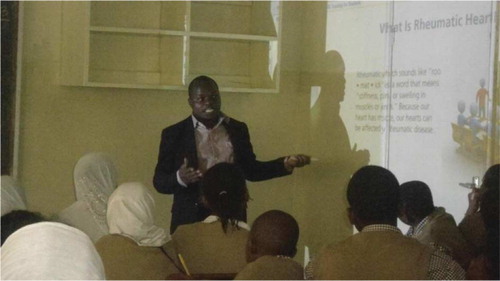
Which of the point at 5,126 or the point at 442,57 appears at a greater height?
the point at 442,57

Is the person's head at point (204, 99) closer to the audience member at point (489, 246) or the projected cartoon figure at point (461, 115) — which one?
the projected cartoon figure at point (461, 115)

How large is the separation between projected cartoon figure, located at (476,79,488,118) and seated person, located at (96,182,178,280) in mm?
1340

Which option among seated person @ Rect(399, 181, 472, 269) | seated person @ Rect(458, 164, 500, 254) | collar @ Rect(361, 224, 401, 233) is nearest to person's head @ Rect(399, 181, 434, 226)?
seated person @ Rect(399, 181, 472, 269)

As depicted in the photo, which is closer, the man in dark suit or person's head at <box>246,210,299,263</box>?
person's head at <box>246,210,299,263</box>

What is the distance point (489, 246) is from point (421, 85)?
1.45m

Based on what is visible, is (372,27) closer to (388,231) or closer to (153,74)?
(153,74)

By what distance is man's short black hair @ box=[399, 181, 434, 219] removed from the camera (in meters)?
3.11

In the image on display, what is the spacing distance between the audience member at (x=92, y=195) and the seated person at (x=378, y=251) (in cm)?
117

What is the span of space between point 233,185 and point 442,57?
1.24 metres

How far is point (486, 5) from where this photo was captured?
11.2ft

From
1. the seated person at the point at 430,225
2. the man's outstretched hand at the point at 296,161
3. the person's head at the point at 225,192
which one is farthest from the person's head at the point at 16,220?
the man's outstretched hand at the point at 296,161

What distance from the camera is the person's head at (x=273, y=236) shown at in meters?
2.43

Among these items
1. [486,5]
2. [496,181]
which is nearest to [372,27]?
[486,5]

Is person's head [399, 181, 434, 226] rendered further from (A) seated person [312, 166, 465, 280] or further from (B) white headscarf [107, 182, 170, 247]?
(B) white headscarf [107, 182, 170, 247]
